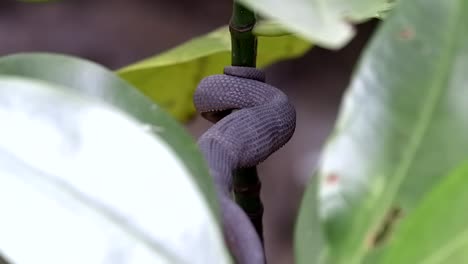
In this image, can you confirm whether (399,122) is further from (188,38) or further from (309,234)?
(188,38)

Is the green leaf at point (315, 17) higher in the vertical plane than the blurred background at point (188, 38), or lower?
higher

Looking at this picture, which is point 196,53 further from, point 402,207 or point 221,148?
point 402,207

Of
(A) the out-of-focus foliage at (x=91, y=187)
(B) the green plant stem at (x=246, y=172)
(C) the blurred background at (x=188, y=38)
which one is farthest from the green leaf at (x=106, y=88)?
(C) the blurred background at (x=188, y=38)

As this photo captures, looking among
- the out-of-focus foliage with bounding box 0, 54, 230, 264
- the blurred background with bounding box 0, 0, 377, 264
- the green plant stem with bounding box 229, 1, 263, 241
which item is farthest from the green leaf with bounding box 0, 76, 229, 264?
the blurred background with bounding box 0, 0, 377, 264

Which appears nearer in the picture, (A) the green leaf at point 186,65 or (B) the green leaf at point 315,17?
(B) the green leaf at point 315,17

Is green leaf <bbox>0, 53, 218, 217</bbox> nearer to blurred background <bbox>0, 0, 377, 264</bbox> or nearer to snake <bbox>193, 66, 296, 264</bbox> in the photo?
snake <bbox>193, 66, 296, 264</bbox>

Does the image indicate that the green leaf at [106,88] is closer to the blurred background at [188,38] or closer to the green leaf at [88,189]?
the green leaf at [88,189]

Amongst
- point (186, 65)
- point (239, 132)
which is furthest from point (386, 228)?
point (186, 65)
